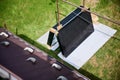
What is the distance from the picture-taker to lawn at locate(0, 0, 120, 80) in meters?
14.0

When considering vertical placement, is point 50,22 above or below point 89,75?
above

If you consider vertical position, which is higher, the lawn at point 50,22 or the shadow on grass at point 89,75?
the lawn at point 50,22

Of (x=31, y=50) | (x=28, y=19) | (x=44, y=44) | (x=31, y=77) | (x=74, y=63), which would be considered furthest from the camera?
(x=28, y=19)

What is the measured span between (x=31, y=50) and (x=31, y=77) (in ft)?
5.10

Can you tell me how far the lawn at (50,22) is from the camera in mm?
13989

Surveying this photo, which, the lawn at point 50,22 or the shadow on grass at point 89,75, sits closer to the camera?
the shadow on grass at point 89,75

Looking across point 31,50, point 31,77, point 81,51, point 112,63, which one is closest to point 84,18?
point 81,51

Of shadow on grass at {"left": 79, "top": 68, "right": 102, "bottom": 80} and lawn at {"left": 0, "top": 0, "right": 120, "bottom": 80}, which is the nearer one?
shadow on grass at {"left": 79, "top": 68, "right": 102, "bottom": 80}

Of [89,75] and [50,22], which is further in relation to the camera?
[50,22]

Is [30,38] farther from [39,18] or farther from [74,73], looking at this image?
[74,73]

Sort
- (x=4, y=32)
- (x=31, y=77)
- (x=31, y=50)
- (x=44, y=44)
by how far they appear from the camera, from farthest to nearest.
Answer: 1. (x=44, y=44)
2. (x=4, y=32)
3. (x=31, y=50)
4. (x=31, y=77)

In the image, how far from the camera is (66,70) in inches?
451

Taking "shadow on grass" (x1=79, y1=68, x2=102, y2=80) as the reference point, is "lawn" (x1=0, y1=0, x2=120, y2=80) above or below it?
above

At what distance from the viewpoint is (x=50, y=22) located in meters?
16.3
